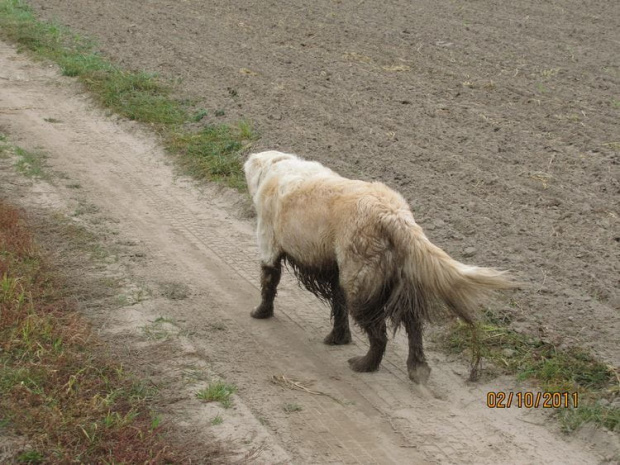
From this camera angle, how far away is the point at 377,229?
19.9 ft

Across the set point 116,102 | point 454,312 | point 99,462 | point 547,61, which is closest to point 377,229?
point 454,312

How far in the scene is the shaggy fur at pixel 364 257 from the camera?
5867 millimetres

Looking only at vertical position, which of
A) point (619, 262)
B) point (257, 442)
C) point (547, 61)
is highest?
point (547, 61)

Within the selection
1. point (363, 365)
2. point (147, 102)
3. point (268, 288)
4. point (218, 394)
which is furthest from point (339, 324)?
point (147, 102)

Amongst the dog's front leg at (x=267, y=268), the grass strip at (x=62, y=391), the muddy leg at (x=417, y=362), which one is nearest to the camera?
the grass strip at (x=62, y=391)

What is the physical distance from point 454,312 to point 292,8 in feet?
50.4

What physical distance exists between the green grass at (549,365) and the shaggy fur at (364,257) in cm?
62

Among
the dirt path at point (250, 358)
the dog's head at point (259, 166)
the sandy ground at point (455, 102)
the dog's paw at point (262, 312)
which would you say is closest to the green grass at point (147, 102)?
the sandy ground at point (455, 102)

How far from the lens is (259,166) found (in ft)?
24.2

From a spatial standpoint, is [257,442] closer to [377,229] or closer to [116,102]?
[377,229]

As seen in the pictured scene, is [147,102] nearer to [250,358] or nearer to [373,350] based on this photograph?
[250,358]

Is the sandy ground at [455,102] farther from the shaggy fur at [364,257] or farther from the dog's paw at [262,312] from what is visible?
the dog's paw at [262,312]
